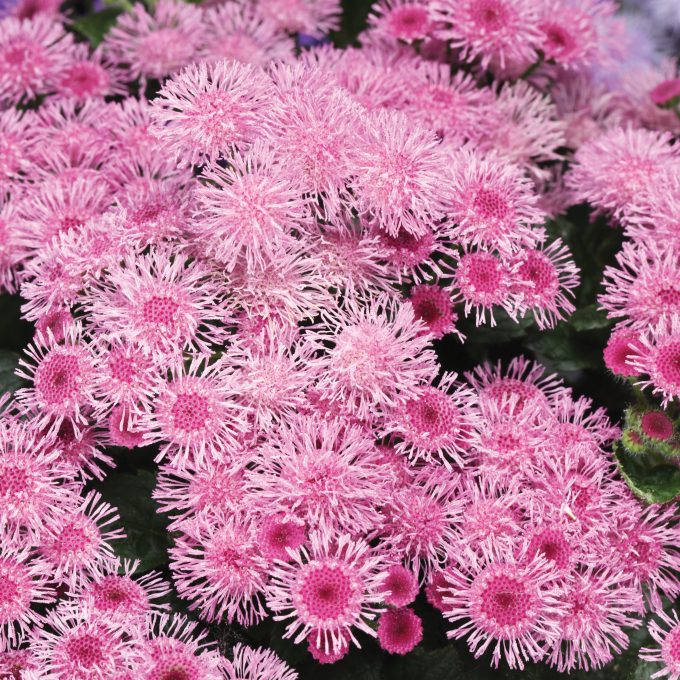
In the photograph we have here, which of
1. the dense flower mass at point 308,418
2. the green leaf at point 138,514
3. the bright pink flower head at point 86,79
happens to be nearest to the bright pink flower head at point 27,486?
the dense flower mass at point 308,418

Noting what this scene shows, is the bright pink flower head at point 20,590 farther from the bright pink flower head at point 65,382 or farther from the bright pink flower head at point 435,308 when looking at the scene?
the bright pink flower head at point 435,308

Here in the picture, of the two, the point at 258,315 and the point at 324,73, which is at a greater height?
the point at 324,73

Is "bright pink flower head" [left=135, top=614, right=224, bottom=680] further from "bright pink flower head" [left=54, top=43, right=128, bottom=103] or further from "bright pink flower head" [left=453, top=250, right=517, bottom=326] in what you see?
"bright pink flower head" [left=54, top=43, right=128, bottom=103]

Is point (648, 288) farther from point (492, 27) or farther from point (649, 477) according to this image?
point (492, 27)

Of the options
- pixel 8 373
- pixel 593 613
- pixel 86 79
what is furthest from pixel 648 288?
pixel 86 79

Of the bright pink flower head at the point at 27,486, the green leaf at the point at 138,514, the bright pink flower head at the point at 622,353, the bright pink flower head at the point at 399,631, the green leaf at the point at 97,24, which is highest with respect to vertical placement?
the bright pink flower head at the point at 622,353

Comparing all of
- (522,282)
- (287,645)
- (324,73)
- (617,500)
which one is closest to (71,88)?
(324,73)

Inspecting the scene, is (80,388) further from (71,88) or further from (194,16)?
(194,16)
